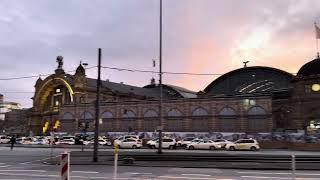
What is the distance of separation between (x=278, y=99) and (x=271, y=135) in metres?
19.1

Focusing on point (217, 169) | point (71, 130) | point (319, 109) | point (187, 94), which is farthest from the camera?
point (187, 94)

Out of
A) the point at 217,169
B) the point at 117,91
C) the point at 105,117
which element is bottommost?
the point at 217,169

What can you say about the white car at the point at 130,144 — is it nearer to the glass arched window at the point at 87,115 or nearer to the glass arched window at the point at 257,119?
the glass arched window at the point at 257,119

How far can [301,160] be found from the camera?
114 ft

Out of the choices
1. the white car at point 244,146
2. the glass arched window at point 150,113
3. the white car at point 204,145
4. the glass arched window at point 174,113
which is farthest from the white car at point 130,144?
the glass arched window at point 150,113

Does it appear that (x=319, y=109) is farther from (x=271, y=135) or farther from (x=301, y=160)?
(x=301, y=160)

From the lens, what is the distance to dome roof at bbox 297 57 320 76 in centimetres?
7952

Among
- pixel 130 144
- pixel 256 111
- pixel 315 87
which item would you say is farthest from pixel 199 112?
pixel 130 144

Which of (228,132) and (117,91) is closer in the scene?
(228,132)

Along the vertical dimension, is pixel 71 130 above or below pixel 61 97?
below

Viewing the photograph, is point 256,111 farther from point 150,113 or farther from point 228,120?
point 150,113

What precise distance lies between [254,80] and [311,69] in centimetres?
3083

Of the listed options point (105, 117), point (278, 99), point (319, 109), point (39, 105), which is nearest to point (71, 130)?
point (105, 117)

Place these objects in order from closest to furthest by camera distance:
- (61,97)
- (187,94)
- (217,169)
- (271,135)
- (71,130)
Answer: (217,169), (271,135), (71,130), (61,97), (187,94)
